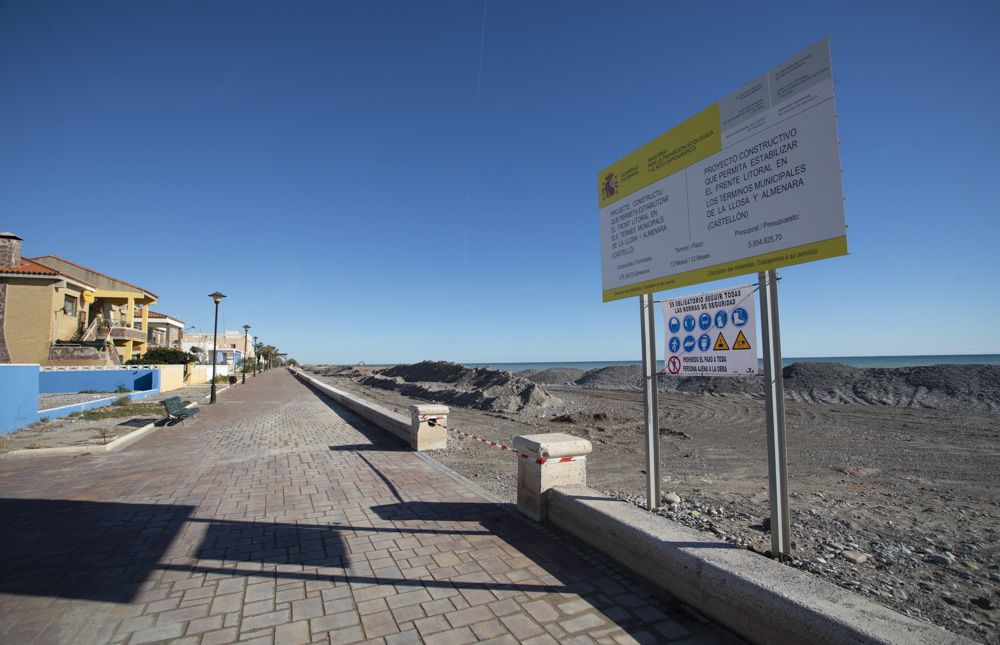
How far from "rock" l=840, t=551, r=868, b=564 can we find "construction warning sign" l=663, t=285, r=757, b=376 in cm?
193

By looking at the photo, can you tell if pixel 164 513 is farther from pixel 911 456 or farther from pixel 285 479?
pixel 911 456

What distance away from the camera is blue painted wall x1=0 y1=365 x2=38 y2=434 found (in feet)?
35.2

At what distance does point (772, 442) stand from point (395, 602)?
2.94 metres

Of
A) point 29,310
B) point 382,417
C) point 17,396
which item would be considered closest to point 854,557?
point 382,417

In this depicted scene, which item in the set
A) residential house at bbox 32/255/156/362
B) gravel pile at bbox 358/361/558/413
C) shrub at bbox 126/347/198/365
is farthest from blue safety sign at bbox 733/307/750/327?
residential house at bbox 32/255/156/362

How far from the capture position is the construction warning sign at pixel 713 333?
3855mm

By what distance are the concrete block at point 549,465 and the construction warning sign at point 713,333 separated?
1.28m

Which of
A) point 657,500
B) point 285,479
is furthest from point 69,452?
point 657,500

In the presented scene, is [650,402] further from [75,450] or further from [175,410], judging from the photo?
[175,410]

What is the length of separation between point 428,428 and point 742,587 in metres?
6.86

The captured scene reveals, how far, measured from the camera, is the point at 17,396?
11156mm

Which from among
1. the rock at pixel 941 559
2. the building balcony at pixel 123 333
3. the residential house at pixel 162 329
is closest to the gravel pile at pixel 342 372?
the residential house at pixel 162 329

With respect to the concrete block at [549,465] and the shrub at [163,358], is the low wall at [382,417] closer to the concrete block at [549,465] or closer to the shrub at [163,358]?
the concrete block at [549,465]

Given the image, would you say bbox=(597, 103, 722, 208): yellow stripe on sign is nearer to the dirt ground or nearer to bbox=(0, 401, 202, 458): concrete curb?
the dirt ground
